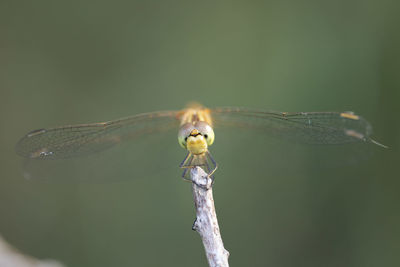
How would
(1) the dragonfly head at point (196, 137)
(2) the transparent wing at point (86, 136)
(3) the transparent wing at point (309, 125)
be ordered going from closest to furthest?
(1) the dragonfly head at point (196, 137) < (2) the transparent wing at point (86, 136) < (3) the transparent wing at point (309, 125)

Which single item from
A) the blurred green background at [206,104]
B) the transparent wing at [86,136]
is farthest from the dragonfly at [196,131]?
the blurred green background at [206,104]

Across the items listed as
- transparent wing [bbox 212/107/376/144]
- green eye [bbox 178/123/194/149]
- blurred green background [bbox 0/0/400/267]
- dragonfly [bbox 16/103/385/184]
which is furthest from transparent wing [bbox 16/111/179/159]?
green eye [bbox 178/123/194/149]

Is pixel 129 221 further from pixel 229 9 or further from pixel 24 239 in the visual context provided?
pixel 229 9

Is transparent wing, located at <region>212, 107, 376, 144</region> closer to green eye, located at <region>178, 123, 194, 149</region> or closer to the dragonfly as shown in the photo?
the dragonfly

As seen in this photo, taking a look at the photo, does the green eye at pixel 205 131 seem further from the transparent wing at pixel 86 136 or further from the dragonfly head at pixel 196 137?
the transparent wing at pixel 86 136

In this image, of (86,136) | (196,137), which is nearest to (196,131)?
(196,137)

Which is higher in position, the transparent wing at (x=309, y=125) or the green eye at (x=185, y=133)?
the transparent wing at (x=309, y=125)

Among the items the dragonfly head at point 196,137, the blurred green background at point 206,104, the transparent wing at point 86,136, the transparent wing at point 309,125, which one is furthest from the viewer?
the blurred green background at point 206,104
